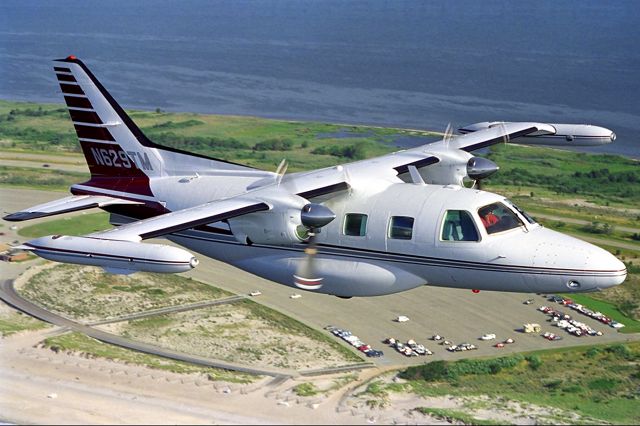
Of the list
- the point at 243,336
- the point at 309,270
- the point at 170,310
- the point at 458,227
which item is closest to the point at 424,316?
the point at 243,336

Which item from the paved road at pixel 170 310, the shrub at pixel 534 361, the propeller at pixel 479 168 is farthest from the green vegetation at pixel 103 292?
the propeller at pixel 479 168

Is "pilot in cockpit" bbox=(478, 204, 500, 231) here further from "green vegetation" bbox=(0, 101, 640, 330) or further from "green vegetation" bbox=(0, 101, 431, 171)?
"green vegetation" bbox=(0, 101, 431, 171)

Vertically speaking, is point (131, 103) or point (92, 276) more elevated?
point (131, 103)

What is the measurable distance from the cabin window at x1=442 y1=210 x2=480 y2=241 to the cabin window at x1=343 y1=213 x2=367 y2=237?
10.3 feet

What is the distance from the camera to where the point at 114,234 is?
32781mm

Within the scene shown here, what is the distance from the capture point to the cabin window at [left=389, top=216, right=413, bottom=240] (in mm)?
34500

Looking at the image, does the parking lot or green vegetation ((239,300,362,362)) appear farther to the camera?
the parking lot

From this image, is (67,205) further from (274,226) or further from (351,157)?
(351,157)

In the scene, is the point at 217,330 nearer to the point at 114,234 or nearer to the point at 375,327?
the point at 375,327

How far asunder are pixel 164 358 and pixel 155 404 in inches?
262

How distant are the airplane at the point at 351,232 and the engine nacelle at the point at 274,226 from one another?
0.16 ft

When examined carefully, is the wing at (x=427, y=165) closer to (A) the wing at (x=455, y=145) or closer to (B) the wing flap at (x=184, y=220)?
(A) the wing at (x=455, y=145)

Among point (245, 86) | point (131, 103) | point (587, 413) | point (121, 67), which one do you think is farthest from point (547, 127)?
point (121, 67)

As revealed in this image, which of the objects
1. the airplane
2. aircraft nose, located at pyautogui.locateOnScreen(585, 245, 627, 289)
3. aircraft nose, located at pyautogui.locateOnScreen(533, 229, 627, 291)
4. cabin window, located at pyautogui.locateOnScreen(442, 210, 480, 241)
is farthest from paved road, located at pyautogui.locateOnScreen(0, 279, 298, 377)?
aircraft nose, located at pyautogui.locateOnScreen(585, 245, 627, 289)
